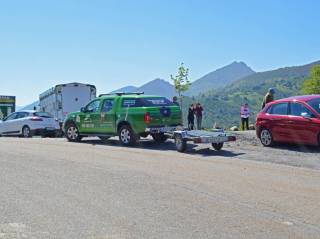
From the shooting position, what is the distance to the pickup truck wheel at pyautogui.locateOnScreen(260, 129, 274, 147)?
15070 millimetres

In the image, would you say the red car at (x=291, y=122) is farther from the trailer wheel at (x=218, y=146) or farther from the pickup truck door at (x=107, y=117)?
the pickup truck door at (x=107, y=117)

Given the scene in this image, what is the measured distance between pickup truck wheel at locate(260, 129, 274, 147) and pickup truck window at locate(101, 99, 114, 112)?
213 inches

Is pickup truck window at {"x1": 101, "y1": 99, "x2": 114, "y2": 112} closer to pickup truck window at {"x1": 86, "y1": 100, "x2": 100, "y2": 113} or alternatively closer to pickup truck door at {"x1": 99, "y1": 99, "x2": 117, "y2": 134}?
pickup truck door at {"x1": 99, "y1": 99, "x2": 117, "y2": 134}

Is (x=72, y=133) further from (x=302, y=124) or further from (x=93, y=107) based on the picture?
(x=302, y=124)

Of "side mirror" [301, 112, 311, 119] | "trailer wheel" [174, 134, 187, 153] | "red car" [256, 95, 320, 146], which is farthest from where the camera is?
"trailer wheel" [174, 134, 187, 153]

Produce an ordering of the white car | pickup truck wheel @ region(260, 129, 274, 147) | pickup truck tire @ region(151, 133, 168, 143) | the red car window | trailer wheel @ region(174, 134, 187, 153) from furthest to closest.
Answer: the white car, pickup truck tire @ region(151, 133, 168, 143), pickup truck wheel @ region(260, 129, 274, 147), the red car window, trailer wheel @ region(174, 134, 187, 153)

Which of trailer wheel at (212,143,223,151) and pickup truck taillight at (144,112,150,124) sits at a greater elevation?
pickup truck taillight at (144,112,150,124)

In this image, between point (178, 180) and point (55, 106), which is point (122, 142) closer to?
point (178, 180)

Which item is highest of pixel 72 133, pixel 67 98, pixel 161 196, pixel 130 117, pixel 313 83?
pixel 313 83

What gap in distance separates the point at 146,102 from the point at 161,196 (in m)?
8.85

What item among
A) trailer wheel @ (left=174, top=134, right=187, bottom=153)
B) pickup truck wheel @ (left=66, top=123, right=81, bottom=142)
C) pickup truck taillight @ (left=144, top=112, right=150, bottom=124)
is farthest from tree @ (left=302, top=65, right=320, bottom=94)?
trailer wheel @ (left=174, top=134, right=187, bottom=153)

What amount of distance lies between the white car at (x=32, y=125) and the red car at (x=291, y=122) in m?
11.8

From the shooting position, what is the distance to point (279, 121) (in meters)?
14.7

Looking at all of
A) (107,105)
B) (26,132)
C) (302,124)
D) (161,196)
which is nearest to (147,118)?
(107,105)
